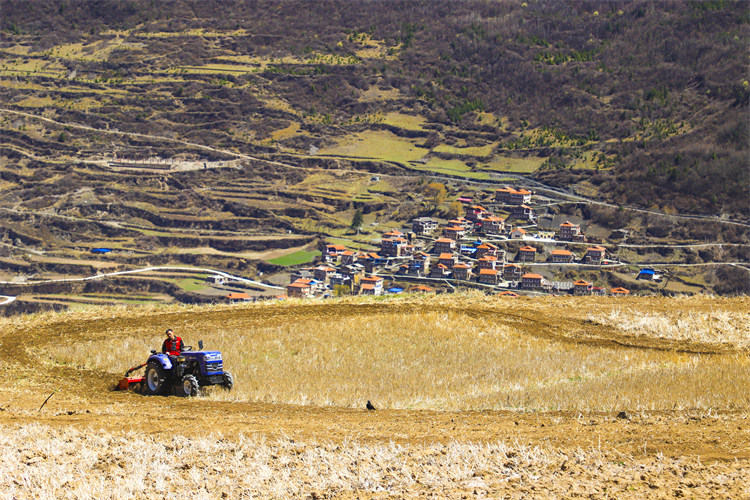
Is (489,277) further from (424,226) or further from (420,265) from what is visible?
(424,226)

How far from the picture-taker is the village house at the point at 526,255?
70000mm

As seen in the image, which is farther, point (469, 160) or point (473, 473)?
point (469, 160)

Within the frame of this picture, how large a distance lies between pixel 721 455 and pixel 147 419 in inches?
295

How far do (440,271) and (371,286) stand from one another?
7.83 m

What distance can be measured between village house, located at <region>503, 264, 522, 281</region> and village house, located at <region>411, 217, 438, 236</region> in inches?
522

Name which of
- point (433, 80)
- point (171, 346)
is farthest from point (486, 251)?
point (433, 80)

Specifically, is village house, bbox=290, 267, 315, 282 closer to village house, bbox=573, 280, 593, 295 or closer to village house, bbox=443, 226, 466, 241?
village house, bbox=443, 226, 466, 241

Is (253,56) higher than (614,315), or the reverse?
(253,56)

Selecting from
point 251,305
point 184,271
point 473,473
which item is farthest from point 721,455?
point 184,271

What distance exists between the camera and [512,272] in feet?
212

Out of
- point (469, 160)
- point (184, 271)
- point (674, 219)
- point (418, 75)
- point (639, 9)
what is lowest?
point (184, 271)

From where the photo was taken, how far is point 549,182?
87.8 meters

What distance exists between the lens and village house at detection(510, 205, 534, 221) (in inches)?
3118

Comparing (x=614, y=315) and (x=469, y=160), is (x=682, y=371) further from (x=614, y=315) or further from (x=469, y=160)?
(x=469, y=160)
